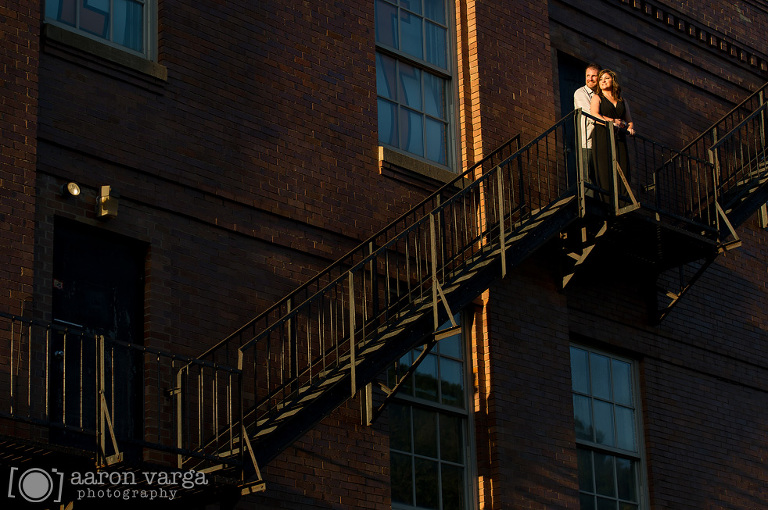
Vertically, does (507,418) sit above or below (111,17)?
below

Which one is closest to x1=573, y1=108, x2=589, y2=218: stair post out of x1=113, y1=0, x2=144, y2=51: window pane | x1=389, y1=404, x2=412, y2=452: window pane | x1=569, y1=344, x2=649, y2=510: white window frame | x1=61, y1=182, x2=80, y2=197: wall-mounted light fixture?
x1=569, y1=344, x2=649, y2=510: white window frame

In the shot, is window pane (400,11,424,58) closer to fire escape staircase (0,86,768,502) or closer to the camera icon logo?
fire escape staircase (0,86,768,502)

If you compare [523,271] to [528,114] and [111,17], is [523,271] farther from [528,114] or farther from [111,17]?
[111,17]

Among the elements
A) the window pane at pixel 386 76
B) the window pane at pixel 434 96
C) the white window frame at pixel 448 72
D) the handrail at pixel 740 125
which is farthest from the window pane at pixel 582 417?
the window pane at pixel 386 76

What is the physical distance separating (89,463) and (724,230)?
9091 mm

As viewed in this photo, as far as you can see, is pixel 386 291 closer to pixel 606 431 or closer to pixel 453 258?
pixel 453 258

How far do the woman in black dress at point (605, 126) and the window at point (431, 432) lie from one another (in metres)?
2.47

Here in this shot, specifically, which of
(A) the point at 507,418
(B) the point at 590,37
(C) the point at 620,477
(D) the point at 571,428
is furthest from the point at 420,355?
(B) the point at 590,37

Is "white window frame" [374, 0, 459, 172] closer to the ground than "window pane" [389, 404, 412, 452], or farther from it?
farther from it

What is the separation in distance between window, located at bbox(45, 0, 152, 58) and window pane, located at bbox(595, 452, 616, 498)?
6.91m

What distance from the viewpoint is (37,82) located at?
12430 mm

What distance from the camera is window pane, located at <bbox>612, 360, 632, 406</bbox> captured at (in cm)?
1689

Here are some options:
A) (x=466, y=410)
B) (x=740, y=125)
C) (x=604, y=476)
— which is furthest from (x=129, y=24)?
(x=740, y=125)

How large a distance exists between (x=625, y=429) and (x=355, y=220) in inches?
174
